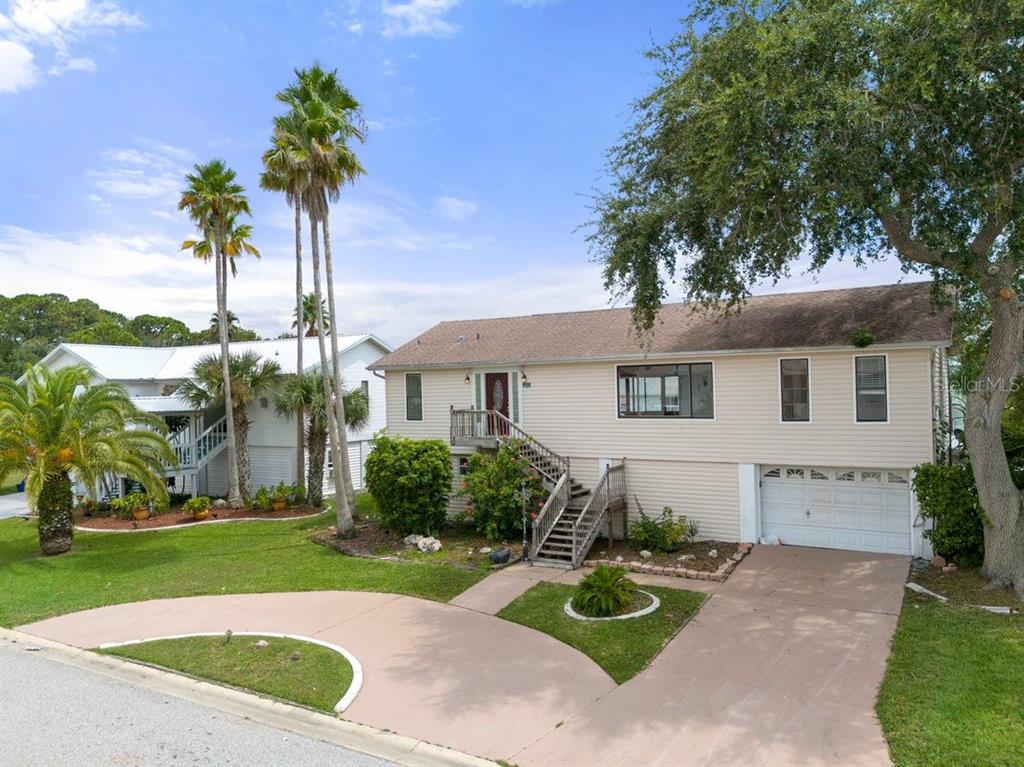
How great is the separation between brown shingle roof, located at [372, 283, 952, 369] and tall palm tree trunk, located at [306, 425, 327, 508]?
3776 mm

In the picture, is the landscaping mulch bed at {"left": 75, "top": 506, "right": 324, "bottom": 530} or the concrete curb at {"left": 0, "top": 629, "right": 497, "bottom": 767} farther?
the landscaping mulch bed at {"left": 75, "top": 506, "right": 324, "bottom": 530}

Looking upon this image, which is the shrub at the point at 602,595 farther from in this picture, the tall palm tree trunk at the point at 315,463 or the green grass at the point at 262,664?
the tall palm tree trunk at the point at 315,463

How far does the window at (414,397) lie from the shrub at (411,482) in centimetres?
281

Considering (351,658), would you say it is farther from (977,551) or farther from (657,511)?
(977,551)

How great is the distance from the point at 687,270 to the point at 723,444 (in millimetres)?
4331

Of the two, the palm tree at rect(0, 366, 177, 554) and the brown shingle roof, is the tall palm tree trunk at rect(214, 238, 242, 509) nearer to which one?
the palm tree at rect(0, 366, 177, 554)

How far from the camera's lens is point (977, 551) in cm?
1230

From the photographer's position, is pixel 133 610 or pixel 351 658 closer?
pixel 351 658

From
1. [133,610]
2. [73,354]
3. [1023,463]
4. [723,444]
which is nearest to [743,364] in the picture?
[723,444]

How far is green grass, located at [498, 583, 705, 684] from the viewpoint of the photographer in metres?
8.80

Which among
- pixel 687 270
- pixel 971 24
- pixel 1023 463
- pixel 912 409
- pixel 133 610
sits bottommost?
pixel 133 610

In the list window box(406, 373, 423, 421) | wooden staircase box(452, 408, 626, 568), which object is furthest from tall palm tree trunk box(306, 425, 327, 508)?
wooden staircase box(452, 408, 626, 568)

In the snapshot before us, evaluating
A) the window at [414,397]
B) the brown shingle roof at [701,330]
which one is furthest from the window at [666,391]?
Result: the window at [414,397]

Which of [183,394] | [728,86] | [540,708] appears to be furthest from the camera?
[183,394]
